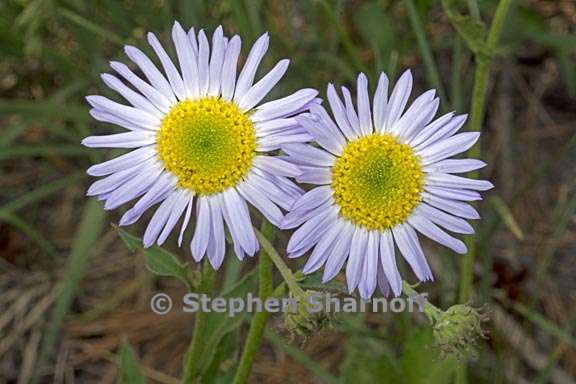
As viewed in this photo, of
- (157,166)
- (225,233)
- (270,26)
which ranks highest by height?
(270,26)

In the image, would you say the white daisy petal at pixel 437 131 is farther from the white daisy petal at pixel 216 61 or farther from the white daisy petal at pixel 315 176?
the white daisy petal at pixel 216 61

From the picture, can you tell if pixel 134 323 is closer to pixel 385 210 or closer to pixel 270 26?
pixel 270 26

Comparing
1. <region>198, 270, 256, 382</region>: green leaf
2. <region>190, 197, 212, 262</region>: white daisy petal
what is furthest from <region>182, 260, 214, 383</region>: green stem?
<region>190, 197, 212, 262</region>: white daisy petal

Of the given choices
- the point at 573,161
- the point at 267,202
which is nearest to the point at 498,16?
the point at 267,202

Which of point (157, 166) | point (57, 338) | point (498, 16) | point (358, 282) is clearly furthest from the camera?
point (57, 338)

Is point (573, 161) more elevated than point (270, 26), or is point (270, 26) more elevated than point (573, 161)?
point (270, 26)

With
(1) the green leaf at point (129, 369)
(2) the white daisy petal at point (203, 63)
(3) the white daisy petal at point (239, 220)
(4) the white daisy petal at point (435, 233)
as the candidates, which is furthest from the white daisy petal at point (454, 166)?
(1) the green leaf at point (129, 369)
